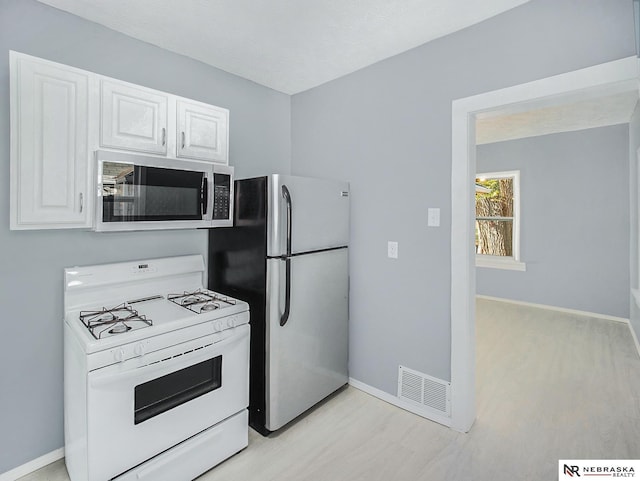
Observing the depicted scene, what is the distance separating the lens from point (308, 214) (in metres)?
2.32

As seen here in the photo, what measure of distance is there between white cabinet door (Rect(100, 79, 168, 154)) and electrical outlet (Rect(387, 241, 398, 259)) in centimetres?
165

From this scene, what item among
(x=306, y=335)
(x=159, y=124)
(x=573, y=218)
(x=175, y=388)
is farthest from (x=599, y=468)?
(x=573, y=218)

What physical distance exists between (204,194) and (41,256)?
93cm

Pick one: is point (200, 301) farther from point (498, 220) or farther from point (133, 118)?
point (498, 220)

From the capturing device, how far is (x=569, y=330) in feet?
13.3

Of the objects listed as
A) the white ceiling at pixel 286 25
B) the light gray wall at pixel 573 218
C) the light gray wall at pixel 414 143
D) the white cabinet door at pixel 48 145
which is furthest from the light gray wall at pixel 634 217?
the white cabinet door at pixel 48 145

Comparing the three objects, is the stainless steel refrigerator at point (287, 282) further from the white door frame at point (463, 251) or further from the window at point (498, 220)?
the window at point (498, 220)

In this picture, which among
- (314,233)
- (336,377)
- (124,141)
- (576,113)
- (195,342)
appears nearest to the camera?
(195,342)

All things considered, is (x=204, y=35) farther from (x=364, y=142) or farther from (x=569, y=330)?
(x=569, y=330)

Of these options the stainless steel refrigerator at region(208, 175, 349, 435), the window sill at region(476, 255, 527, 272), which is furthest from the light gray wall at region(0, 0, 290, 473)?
the window sill at region(476, 255, 527, 272)

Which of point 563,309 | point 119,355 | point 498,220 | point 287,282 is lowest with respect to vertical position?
point 563,309

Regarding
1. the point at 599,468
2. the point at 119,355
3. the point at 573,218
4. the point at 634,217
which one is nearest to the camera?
the point at 119,355

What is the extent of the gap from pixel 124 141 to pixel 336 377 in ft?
7.00

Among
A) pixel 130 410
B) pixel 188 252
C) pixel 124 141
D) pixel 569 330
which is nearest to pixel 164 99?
pixel 124 141
